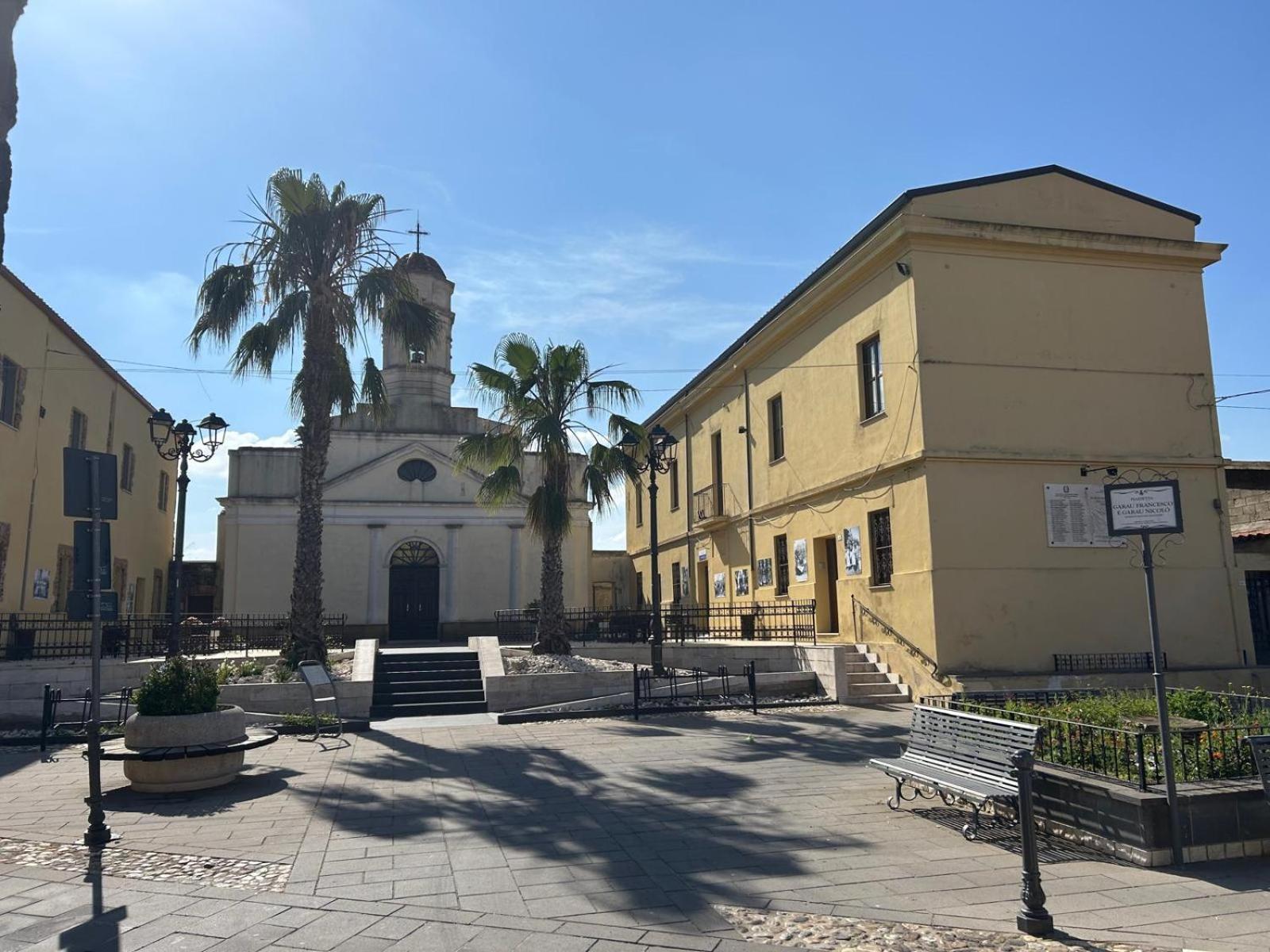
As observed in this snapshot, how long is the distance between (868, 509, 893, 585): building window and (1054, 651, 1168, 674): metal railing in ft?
11.2

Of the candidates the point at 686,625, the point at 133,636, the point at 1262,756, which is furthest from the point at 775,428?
the point at 1262,756

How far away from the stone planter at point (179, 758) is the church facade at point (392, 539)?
1872 cm

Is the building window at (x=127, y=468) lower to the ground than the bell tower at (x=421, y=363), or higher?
lower

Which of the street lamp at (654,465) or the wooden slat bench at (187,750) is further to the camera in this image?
the street lamp at (654,465)

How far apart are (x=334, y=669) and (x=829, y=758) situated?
1022 centimetres

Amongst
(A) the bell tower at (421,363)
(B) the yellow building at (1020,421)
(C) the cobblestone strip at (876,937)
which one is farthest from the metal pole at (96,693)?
(A) the bell tower at (421,363)

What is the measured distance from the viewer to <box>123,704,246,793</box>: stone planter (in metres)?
9.34

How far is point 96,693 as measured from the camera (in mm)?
7414

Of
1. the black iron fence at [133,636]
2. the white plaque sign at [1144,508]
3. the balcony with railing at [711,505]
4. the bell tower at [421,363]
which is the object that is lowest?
the black iron fence at [133,636]

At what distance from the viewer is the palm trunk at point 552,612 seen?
728 inches

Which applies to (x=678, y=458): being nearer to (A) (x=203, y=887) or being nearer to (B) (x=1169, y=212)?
(B) (x=1169, y=212)

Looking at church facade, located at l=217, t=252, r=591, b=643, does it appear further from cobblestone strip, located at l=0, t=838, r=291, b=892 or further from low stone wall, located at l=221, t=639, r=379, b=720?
cobblestone strip, located at l=0, t=838, r=291, b=892

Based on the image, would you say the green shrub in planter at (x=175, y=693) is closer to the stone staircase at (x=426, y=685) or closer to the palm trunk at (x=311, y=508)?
the stone staircase at (x=426, y=685)

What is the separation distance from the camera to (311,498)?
16859 millimetres
